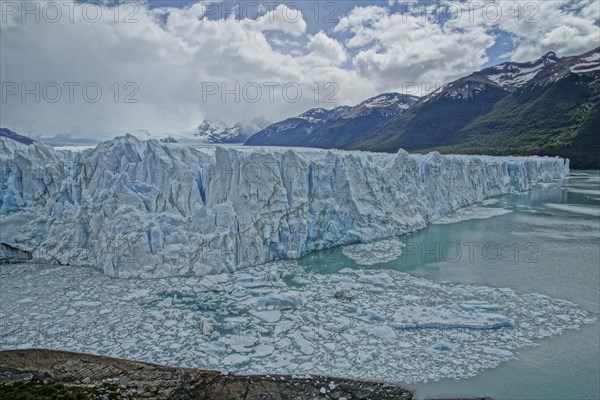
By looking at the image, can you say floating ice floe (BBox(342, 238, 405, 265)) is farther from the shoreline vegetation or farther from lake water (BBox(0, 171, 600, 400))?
the shoreline vegetation

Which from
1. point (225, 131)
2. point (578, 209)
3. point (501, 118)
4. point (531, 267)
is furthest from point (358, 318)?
point (225, 131)

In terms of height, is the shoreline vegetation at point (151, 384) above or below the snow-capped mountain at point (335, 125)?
below

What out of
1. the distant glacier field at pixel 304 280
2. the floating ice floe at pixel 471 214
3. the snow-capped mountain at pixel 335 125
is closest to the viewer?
the distant glacier field at pixel 304 280

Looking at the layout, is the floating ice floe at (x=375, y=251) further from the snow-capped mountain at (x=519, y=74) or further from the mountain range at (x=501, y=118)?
the snow-capped mountain at (x=519, y=74)

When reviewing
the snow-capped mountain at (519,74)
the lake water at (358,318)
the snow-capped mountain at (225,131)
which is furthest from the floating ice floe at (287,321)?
the snow-capped mountain at (225,131)

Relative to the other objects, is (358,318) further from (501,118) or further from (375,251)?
(501,118)

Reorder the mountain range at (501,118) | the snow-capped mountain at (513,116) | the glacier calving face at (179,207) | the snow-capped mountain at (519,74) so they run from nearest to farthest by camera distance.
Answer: the glacier calving face at (179,207)
the snow-capped mountain at (513,116)
the mountain range at (501,118)
the snow-capped mountain at (519,74)

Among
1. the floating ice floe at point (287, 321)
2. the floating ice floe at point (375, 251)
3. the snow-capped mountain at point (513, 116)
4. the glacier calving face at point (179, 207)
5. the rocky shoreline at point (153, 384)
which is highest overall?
the snow-capped mountain at point (513, 116)

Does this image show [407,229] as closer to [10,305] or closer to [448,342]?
[448,342]
